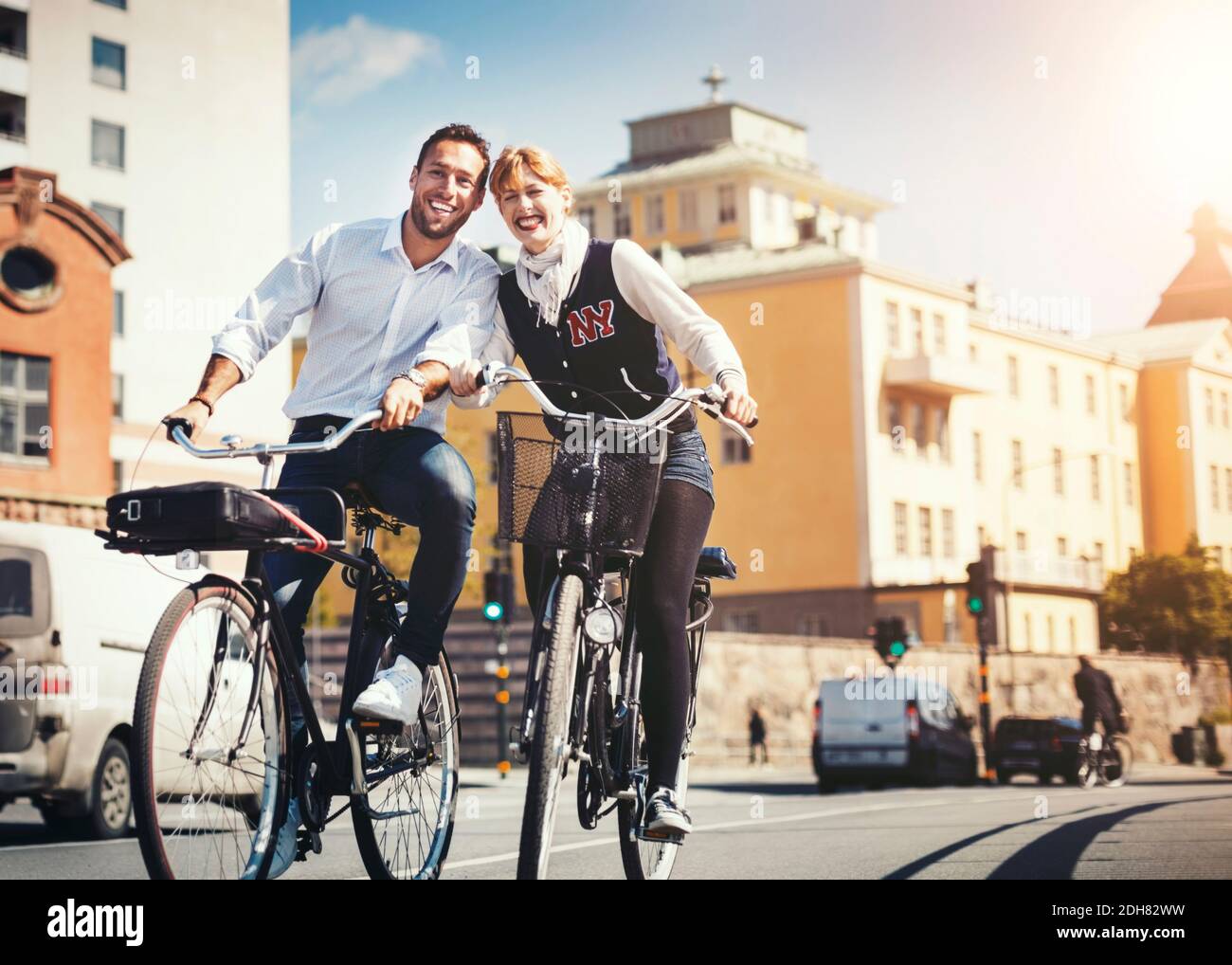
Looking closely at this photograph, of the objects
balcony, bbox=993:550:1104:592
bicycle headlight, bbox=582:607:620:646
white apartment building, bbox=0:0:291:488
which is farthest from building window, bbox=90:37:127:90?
bicycle headlight, bbox=582:607:620:646

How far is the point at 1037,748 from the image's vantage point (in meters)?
27.8

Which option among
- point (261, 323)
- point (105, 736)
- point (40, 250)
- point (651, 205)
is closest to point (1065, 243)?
point (261, 323)

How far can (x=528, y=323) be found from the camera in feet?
16.8

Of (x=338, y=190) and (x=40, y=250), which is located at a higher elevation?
(x=40, y=250)

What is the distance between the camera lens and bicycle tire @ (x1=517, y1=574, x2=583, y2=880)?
4238 mm

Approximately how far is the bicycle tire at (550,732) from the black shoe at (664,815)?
0.57 metres

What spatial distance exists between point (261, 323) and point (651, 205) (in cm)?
6634

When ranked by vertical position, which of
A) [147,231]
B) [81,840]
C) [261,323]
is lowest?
Result: [81,840]

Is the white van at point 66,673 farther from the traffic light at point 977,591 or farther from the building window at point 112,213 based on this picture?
the building window at point 112,213

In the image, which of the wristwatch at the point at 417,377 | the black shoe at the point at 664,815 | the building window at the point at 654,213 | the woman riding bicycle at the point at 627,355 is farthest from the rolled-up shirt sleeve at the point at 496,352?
the building window at the point at 654,213

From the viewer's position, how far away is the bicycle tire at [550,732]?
424 cm

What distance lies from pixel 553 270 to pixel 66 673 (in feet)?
21.9

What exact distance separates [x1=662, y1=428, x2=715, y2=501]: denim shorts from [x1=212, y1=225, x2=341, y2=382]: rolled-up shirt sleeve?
107 centimetres
